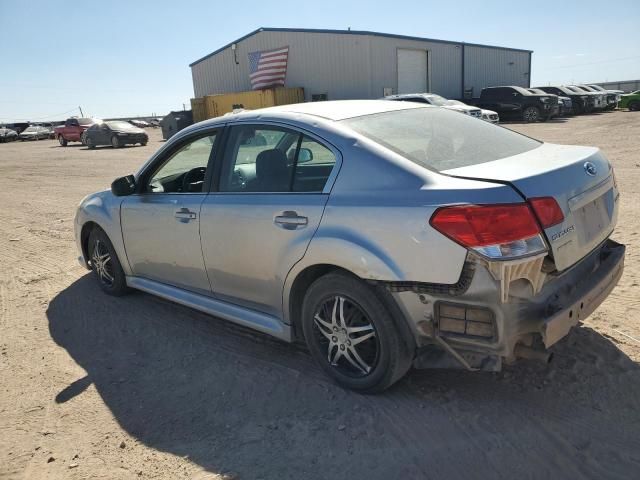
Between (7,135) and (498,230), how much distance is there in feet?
162

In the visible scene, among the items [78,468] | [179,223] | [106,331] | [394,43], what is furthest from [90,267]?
[394,43]

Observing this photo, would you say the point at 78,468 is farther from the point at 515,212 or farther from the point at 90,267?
the point at 90,267

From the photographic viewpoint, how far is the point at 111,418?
3182 mm

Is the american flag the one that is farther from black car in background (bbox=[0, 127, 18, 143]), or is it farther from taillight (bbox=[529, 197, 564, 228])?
taillight (bbox=[529, 197, 564, 228])

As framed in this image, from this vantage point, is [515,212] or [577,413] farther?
[577,413]

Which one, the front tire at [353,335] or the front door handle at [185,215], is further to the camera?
the front door handle at [185,215]

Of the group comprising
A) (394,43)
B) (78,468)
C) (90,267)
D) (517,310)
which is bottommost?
(78,468)

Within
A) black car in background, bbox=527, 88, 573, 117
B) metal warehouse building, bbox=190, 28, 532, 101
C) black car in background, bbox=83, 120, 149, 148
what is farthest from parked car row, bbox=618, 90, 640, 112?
black car in background, bbox=83, 120, 149, 148

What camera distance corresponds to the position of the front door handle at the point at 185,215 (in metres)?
3.82

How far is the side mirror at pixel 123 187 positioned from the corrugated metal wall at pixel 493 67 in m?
36.8

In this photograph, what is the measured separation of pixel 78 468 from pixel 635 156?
12499mm

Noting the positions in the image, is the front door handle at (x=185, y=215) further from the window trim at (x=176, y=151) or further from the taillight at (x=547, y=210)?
the taillight at (x=547, y=210)

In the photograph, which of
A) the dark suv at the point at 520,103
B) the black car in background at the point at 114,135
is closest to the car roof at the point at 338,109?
the black car in background at the point at 114,135

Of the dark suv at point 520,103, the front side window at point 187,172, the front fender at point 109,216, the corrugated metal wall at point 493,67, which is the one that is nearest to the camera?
the front side window at point 187,172
